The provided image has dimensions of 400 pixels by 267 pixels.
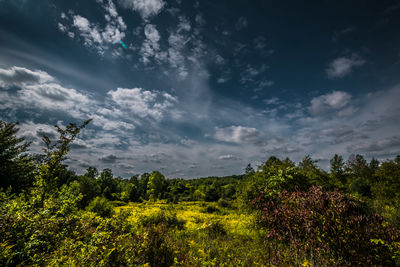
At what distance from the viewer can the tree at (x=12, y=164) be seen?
49.8 ft

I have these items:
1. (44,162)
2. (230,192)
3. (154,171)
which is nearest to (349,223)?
(44,162)

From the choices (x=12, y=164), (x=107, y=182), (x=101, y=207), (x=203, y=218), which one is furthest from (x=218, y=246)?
(x=107, y=182)

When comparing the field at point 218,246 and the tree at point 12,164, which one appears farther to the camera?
the tree at point 12,164

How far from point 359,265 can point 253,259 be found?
12.4 feet

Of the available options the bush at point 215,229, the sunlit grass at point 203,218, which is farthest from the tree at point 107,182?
the bush at point 215,229

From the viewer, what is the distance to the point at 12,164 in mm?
15789

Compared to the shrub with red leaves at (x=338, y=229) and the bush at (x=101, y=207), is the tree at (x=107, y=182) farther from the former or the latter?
the shrub with red leaves at (x=338, y=229)

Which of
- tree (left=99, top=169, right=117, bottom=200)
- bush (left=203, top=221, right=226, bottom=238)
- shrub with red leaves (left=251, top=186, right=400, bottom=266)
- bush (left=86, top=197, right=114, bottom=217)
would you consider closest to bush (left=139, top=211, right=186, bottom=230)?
bush (left=203, top=221, right=226, bottom=238)

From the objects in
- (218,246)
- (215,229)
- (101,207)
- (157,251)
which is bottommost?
(215,229)

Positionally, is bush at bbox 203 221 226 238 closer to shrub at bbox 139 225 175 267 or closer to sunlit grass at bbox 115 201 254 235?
sunlit grass at bbox 115 201 254 235

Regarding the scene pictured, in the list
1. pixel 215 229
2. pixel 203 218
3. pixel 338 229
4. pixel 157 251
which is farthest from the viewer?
pixel 203 218

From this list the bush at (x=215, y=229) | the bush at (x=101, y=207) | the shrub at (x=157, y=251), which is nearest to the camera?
the shrub at (x=157, y=251)

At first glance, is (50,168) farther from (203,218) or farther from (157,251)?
(203,218)

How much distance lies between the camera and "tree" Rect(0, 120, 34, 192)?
15.2m
